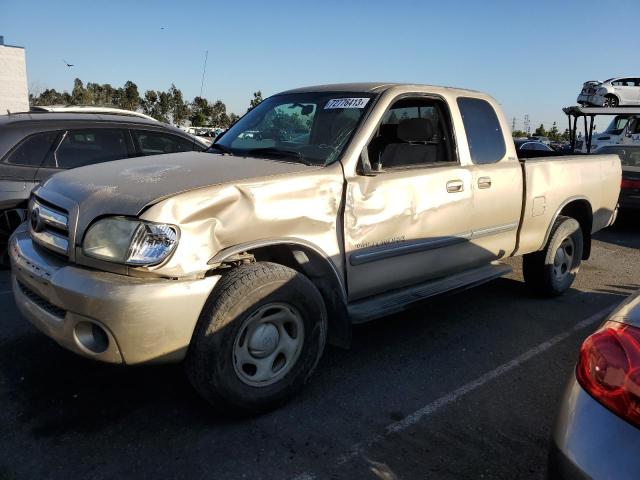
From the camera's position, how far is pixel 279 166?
3287 mm

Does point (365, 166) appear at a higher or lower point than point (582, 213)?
higher

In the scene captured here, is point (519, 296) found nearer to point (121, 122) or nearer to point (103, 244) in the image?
point (103, 244)

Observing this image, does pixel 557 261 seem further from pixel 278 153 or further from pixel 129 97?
pixel 129 97

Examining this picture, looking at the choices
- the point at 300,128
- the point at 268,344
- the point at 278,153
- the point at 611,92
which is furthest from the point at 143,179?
the point at 611,92

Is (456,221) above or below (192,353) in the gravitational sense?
A: above

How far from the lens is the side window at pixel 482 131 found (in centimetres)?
430

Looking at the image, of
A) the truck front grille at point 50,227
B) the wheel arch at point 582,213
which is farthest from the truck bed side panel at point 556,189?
the truck front grille at point 50,227

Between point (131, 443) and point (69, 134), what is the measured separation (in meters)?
4.09

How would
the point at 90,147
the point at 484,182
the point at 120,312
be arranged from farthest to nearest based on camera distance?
the point at 90,147 → the point at 484,182 → the point at 120,312

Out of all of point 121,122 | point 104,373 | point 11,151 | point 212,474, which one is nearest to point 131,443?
point 212,474

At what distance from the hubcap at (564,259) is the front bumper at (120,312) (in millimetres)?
3845

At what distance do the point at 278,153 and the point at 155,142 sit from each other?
3217 millimetres

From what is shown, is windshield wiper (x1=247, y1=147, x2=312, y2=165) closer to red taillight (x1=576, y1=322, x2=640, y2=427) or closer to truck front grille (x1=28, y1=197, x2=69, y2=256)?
truck front grille (x1=28, y1=197, x2=69, y2=256)

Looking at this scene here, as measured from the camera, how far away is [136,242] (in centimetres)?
257
